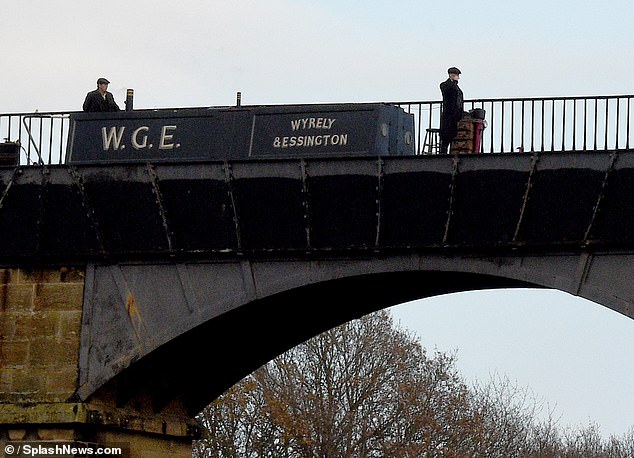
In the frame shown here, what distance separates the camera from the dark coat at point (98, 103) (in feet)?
103

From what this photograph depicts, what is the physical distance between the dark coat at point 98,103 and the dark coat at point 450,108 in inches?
237

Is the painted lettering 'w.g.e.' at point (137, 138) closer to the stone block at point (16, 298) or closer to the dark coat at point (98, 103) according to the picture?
the dark coat at point (98, 103)

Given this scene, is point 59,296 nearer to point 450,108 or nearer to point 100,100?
point 100,100

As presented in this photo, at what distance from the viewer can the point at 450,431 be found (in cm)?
6694

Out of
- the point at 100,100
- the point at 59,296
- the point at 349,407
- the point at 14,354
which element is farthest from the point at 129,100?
the point at 349,407

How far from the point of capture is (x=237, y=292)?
2948cm

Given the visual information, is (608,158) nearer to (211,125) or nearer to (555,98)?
(555,98)

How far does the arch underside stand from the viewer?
2823 centimetres

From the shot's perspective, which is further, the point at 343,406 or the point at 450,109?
the point at 343,406

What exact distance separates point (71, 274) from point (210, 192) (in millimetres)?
2922

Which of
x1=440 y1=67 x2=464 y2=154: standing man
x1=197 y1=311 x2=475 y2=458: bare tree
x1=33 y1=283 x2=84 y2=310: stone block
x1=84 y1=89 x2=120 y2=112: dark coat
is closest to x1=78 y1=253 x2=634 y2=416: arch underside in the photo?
x1=33 y1=283 x2=84 y2=310: stone block

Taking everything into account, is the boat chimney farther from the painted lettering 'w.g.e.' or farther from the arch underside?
the arch underside

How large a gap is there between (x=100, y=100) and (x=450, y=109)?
21.0 ft

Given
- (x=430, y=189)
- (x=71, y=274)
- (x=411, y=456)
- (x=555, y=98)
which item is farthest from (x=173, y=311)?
(x=411, y=456)
